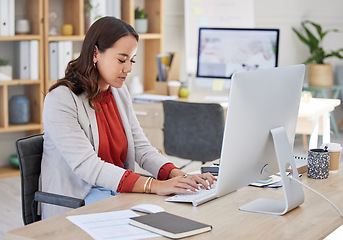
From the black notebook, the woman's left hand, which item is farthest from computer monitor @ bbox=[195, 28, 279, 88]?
the black notebook

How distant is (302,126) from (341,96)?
2.53m

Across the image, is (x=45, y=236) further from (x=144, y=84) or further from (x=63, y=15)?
(x=144, y=84)

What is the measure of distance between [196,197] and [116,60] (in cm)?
64

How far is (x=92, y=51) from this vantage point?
7.11 ft

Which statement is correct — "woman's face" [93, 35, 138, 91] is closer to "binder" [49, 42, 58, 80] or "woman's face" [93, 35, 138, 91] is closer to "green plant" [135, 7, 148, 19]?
"binder" [49, 42, 58, 80]

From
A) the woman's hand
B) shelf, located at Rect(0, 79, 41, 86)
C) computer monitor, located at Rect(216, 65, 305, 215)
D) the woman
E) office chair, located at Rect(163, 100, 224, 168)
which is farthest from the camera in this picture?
shelf, located at Rect(0, 79, 41, 86)

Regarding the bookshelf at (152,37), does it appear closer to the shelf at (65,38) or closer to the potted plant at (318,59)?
the shelf at (65,38)

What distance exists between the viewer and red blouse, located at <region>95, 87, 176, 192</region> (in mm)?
2199

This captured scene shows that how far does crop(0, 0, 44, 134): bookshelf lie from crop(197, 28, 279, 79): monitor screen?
128 cm

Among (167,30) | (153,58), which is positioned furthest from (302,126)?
(167,30)

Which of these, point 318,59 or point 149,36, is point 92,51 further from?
point 318,59

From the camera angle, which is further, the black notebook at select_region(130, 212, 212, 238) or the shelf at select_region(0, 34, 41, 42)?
the shelf at select_region(0, 34, 41, 42)

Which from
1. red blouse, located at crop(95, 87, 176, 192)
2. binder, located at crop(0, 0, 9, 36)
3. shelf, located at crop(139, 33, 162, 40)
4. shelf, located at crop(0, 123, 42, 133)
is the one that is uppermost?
binder, located at crop(0, 0, 9, 36)

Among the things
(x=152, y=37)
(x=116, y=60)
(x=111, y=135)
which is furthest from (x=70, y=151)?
(x=152, y=37)
